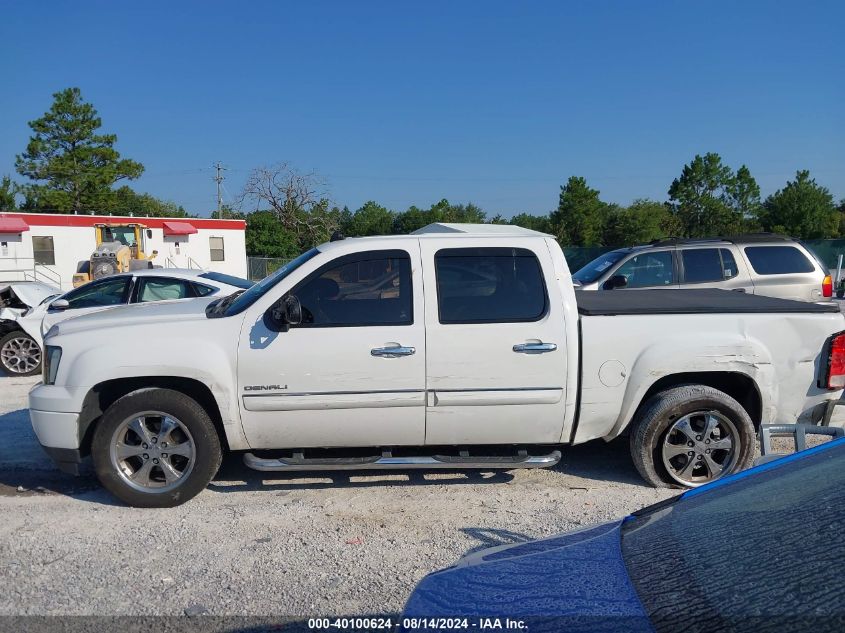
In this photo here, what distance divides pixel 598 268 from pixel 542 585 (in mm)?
10035

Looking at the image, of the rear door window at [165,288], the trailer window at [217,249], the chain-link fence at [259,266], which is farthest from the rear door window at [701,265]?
the trailer window at [217,249]

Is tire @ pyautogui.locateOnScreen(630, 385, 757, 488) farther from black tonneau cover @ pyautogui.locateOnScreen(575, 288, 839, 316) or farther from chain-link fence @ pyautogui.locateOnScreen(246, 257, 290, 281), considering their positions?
chain-link fence @ pyautogui.locateOnScreen(246, 257, 290, 281)

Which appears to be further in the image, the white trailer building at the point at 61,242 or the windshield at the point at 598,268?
the white trailer building at the point at 61,242

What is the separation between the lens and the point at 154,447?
15.0 feet

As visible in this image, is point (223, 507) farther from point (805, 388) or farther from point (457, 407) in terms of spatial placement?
point (805, 388)

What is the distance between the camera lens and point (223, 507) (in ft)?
15.1

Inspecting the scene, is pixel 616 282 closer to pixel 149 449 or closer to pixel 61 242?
pixel 149 449

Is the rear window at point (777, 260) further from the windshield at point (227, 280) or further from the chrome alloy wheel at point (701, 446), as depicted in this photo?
the windshield at point (227, 280)

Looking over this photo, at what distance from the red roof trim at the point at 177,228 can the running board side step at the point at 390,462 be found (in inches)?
1277

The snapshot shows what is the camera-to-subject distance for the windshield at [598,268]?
35.8ft

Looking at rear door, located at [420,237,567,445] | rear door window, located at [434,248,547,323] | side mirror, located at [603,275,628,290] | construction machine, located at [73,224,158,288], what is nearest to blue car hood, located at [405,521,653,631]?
rear door, located at [420,237,567,445]

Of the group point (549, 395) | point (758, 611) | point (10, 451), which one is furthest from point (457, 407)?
point (10, 451)

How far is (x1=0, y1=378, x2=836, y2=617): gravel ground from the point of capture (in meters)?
3.42

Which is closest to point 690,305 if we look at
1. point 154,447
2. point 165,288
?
point 154,447
